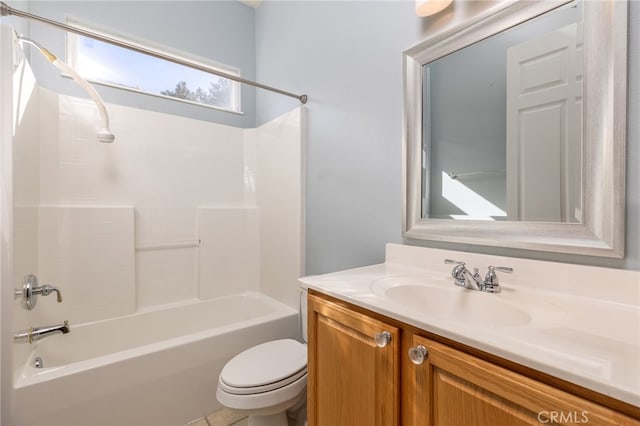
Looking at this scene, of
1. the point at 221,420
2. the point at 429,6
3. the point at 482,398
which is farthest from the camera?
the point at 221,420

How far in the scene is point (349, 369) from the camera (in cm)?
90

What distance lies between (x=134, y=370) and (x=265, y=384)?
71 cm

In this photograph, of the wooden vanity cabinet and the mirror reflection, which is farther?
the mirror reflection

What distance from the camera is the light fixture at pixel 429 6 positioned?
1.17m

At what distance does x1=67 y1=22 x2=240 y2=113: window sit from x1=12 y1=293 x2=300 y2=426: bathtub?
1.75 m

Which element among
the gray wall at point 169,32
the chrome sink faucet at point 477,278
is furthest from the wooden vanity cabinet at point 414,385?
the gray wall at point 169,32

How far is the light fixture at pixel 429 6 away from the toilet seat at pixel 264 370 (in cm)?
169

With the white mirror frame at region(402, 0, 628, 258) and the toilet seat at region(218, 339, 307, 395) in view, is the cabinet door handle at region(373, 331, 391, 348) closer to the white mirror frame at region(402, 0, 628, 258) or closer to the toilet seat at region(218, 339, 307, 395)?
the white mirror frame at region(402, 0, 628, 258)

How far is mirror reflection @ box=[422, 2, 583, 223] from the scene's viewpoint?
0.91 meters

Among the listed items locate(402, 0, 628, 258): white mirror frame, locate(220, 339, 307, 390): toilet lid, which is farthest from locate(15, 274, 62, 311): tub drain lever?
locate(402, 0, 628, 258): white mirror frame

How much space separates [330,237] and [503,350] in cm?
131

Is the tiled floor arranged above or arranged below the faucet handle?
below

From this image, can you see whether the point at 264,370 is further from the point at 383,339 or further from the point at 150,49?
the point at 150,49

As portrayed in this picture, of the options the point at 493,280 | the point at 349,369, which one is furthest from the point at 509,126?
the point at 349,369
